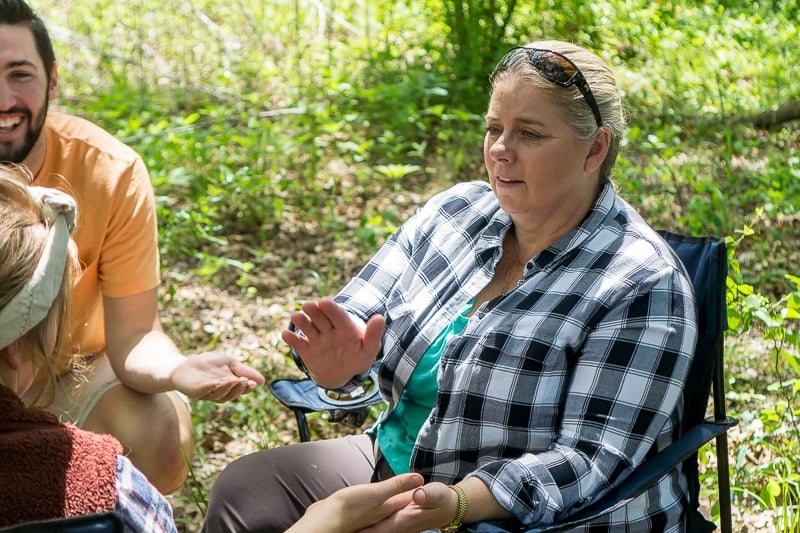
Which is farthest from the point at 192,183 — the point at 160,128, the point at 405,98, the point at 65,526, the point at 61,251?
the point at 65,526

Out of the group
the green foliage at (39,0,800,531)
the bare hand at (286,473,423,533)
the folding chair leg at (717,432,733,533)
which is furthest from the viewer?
the green foliage at (39,0,800,531)

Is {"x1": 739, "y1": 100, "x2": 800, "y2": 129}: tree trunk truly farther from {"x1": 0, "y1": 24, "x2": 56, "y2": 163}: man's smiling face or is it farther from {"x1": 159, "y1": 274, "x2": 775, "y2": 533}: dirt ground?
{"x1": 0, "y1": 24, "x2": 56, "y2": 163}: man's smiling face

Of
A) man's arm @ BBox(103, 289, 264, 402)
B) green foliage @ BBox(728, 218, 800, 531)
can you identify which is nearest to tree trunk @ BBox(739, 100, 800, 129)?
green foliage @ BBox(728, 218, 800, 531)

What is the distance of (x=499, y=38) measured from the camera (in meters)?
5.98

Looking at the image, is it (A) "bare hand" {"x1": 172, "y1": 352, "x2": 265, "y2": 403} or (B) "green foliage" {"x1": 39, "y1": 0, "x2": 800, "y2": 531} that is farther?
(B) "green foliage" {"x1": 39, "y1": 0, "x2": 800, "y2": 531}

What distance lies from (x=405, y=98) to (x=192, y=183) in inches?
54.4

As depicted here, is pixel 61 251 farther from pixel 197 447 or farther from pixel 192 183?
pixel 192 183

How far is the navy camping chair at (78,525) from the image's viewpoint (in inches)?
54.3

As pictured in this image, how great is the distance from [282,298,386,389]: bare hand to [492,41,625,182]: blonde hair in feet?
2.13

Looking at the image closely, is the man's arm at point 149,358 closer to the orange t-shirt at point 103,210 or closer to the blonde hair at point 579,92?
the orange t-shirt at point 103,210

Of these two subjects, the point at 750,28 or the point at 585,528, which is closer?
the point at 585,528

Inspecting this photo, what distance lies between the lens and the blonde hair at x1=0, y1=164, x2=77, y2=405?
154cm

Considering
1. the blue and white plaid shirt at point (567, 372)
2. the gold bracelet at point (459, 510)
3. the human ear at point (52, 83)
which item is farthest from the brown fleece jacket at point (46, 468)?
the human ear at point (52, 83)

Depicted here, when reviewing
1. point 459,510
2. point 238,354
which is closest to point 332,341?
point 459,510
